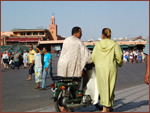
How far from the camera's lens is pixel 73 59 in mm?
5738

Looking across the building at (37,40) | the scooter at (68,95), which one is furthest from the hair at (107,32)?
the building at (37,40)

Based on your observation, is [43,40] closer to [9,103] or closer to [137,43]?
[137,43]

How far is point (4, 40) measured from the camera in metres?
86.7

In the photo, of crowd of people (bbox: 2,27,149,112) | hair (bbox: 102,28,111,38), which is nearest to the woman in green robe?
crowd of people (bbox: 2,27,149,112)

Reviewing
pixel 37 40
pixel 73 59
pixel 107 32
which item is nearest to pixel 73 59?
pixel 73 59

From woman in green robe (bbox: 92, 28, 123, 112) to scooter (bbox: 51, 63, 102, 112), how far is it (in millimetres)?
350

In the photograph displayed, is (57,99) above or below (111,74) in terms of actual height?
below

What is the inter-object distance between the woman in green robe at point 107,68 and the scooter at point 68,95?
1.15 feet

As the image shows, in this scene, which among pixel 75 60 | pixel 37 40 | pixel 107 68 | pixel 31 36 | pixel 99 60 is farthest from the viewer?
pixel 31 36

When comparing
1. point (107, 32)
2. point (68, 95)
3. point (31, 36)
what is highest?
point (31, 36)

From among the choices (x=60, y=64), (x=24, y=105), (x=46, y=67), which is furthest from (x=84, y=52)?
(x=46, y=67)

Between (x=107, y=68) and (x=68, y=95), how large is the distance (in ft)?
2.95

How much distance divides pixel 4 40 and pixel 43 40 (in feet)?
40.2

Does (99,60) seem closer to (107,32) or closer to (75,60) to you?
(75,60)
